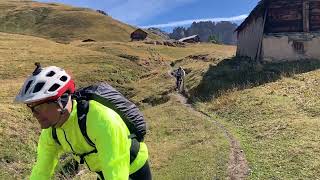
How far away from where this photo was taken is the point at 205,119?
24578 mm

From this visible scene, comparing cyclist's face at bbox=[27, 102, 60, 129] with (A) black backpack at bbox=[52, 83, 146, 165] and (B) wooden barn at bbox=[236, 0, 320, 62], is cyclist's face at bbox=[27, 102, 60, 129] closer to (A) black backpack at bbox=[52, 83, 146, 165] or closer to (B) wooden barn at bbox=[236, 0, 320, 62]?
(A) black backpack at bbox=[52, 83, 146, 165]

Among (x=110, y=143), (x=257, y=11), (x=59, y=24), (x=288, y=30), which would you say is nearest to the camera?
(x=110, y=143)

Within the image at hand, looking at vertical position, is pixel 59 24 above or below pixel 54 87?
below

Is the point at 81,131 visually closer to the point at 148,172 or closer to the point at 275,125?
the point at 148,172

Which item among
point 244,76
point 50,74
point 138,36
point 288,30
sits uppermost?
point 50,74

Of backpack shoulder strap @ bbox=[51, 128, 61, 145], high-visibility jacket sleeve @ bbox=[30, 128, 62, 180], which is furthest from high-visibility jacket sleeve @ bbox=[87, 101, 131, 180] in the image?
high-visibility jacket sleeve @ bbox=[30, 128, 62, 180]

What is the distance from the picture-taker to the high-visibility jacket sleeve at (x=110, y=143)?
433cm

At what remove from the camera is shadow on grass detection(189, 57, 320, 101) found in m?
32.3

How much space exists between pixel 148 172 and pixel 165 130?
18.7 m

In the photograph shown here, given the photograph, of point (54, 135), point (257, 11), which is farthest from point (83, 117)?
point (257, 11)

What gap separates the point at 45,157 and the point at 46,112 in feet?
2.59

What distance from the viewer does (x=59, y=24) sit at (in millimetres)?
149500

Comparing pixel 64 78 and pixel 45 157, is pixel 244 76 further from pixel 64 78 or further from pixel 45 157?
pixel 64 78

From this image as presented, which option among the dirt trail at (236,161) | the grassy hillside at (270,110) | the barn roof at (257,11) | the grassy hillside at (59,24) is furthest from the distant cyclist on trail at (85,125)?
the grassy hillside at (59,24)
